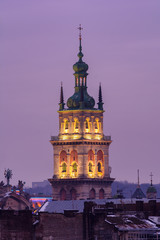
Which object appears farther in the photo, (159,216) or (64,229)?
(159,216)

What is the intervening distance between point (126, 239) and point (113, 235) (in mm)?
2549

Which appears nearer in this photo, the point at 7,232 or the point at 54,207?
the point at 7,232

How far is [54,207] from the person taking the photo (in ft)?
636

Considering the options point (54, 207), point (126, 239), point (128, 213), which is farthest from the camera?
point (54, 207)

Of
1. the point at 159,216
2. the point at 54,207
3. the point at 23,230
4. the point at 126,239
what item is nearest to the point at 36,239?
the point at 23,230

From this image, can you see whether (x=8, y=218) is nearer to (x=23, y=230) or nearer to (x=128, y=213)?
(x=23, y=230)

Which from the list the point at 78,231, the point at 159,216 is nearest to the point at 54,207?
the point at 159,216

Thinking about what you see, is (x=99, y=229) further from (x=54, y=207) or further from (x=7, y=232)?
(x=54, y=207)

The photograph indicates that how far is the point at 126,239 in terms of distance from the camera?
132 m

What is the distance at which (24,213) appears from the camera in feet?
449

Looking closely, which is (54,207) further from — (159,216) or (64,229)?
(64,229)

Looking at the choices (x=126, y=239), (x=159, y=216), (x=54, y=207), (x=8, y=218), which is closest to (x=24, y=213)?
(x=8, y=218)

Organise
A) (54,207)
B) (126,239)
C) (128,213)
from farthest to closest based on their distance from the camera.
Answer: (54,207) < (128,213) < (126,239)

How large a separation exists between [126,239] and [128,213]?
17.4 metres
